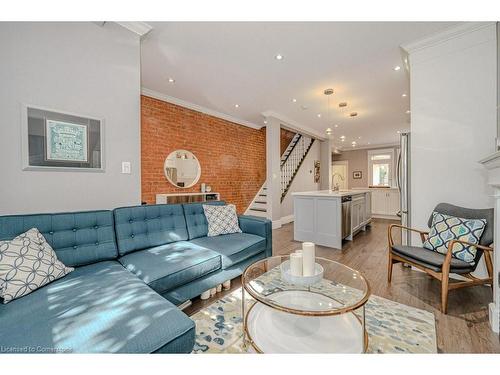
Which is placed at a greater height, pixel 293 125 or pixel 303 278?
pixel 293 125

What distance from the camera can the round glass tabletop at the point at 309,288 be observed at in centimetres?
142

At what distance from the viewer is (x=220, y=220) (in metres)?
2.71

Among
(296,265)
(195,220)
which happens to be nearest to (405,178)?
(296,265)

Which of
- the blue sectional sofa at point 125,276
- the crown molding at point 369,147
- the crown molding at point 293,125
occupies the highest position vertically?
the crown molding at point 293,125

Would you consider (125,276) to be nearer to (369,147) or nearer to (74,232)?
(74,232)

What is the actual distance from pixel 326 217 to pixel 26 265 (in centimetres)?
365

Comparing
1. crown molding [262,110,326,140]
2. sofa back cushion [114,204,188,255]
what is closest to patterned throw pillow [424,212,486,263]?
sofa back cushion [114,204,188,255]

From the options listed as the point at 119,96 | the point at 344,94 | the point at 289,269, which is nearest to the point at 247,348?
the point at 289,269

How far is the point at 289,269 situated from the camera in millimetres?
1564

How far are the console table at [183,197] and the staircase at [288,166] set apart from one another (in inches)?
59.0

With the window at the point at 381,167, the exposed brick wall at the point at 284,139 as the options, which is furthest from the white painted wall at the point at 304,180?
the window at the point at 381,167

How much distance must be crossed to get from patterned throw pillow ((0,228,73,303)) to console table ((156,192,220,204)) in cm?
268

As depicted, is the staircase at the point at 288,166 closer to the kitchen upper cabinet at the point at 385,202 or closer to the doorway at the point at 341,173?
the doorway at the point at 341,173
